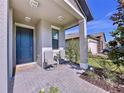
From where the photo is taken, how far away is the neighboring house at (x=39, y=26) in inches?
206

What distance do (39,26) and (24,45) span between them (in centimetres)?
199

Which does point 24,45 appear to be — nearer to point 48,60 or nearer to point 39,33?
point 39,33

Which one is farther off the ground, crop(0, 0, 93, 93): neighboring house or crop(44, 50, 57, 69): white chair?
crop(0, 0, 93, 93): neighboring house

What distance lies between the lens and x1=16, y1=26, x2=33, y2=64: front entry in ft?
27.1

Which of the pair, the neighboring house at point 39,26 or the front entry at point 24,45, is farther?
the front entry at point 24,45

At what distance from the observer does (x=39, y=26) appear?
26.4ft

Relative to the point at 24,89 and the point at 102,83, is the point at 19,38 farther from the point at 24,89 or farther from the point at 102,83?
the point at 102,83

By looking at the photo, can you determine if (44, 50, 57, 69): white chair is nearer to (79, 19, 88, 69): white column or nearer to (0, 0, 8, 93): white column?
(79, 19, 88, 69): white column

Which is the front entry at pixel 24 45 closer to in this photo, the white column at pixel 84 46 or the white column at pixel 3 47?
the white column at pixel 84 46

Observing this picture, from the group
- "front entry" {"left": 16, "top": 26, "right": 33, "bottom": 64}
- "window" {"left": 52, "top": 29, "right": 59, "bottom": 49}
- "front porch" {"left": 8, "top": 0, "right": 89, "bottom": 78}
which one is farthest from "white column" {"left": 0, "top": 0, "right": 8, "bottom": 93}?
"window" {"left": 52, "top": 29, "right": 59, "bottom": 49}

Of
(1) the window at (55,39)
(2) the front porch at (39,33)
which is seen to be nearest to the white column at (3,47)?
(2) the front porch at (39,33)

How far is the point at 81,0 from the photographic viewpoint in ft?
22.6

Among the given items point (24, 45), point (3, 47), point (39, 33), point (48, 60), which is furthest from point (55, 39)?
point (3, 47)

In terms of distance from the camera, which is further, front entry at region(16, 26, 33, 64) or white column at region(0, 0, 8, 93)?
front entry at region(16, 26, 33, 64)
